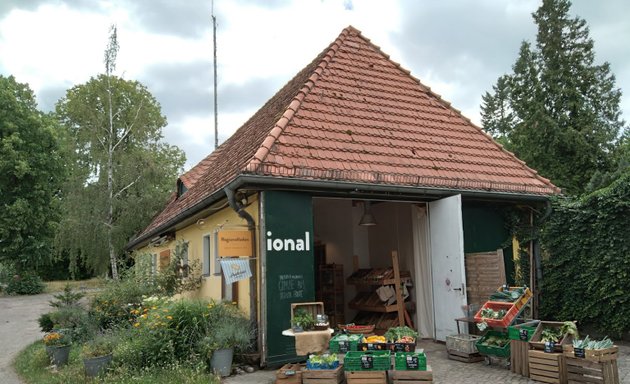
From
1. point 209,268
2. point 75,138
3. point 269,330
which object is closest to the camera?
point 269,330

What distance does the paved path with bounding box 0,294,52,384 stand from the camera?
10.5 m

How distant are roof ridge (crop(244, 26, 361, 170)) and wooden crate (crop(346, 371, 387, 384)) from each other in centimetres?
329

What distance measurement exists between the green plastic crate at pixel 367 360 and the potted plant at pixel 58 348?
224 inches

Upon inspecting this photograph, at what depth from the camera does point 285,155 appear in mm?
8234

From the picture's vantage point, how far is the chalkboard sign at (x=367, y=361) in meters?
6.29

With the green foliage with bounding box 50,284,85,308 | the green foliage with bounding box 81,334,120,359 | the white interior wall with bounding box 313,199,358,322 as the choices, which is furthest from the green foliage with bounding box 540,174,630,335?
the green foliage with bounding box 50,284,85,308

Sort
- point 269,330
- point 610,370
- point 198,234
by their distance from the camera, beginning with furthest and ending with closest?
point 198,234, point 269,330, point 610,370

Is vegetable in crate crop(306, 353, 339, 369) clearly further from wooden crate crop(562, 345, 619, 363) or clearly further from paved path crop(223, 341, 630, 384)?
wooden crate crop(562, 345, 619, 363)

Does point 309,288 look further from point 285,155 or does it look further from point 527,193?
point 527,193

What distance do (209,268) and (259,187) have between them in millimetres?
4240

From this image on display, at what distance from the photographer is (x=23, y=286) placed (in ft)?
97.7

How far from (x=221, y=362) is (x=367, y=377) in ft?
7.27

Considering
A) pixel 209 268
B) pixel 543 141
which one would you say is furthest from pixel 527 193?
pixel 543 141

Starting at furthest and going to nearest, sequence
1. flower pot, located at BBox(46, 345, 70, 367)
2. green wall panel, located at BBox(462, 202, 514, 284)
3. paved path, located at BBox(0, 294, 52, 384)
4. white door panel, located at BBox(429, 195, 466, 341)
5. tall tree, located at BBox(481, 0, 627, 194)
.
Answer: tall tree, located at BBox(481, 0, 627, 194), paved path, located at BBox(0, 294, 52, 384), green wall panel, located at BBox(462, 202, 514, 284), flower pot, located at BBox(46, 345, 70, 367), white door panel, located at BBox(429, 195, 466, 341)
